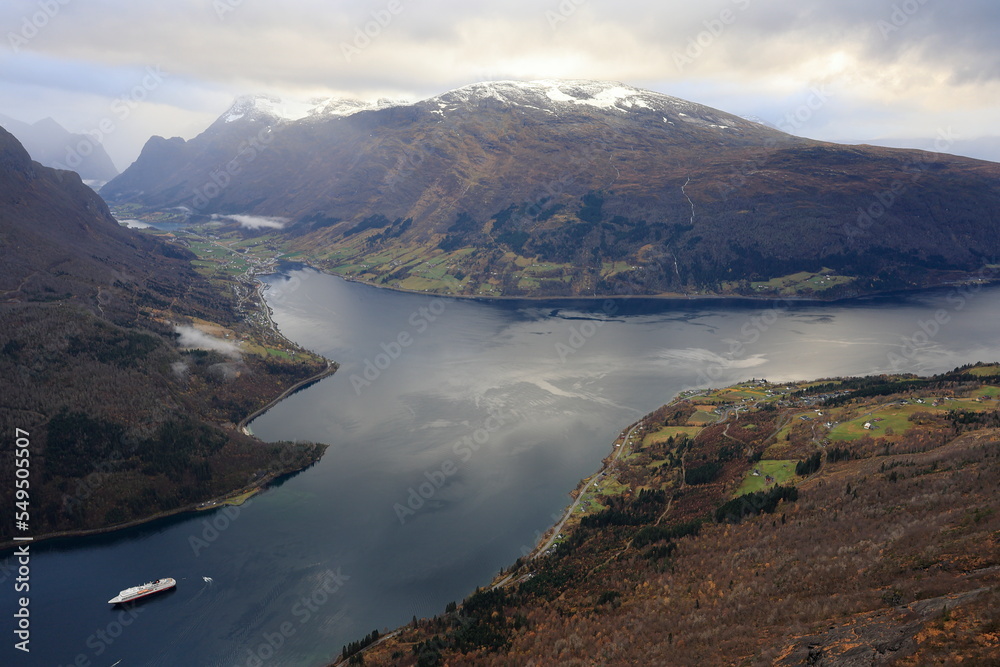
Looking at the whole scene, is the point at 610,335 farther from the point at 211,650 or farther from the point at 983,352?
the point at 211,650

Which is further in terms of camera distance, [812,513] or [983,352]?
[983,352]

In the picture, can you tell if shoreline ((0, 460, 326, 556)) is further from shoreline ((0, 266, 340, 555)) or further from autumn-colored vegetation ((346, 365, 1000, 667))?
autumn-colored vegetation ((346, 365, 1000, 667))

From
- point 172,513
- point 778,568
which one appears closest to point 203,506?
point 172,513

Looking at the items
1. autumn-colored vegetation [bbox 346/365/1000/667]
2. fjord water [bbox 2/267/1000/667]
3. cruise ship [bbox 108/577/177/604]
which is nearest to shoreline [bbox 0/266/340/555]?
fjord water [bbox 2/267/1000/667]

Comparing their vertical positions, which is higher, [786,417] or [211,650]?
[786,417]

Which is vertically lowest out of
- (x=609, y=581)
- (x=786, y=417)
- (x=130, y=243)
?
(x=609, y=581)

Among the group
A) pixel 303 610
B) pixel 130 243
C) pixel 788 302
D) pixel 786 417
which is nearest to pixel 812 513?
pixel 786 417

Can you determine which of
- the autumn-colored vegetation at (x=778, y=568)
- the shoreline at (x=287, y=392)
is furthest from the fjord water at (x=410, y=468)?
the autumn-colored vegetation at (x=778, y=568)
